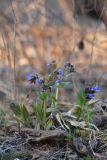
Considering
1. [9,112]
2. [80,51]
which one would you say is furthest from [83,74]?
[9,112]

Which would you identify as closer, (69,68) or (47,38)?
(69,68)

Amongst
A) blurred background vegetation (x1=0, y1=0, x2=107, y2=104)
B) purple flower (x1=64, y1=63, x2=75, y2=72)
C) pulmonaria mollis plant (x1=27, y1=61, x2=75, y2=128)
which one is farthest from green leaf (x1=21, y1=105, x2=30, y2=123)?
blurred background vegetation (x1=0, y1=0, x2=107, y2=104)

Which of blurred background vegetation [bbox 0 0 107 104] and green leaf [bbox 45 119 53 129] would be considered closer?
green leaf [bbox 45 119 53 129]

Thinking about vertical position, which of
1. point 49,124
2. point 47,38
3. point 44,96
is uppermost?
point 47,38

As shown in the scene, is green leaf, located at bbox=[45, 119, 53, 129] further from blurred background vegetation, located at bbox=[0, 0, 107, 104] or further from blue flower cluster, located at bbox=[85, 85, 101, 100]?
blurred background vegetation, located at bbox=[0, 0, 107, 104]

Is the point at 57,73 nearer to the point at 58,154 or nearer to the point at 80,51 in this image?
the point at 58,154

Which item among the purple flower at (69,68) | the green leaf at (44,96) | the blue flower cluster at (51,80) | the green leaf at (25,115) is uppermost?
the purple flower at (69,68)

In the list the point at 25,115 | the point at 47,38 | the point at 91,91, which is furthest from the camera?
the point at 47,38

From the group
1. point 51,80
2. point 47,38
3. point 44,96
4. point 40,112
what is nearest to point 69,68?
point 51,80

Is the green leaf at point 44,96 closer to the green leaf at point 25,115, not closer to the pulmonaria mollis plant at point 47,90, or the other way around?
the pulmonaria mollis plant at point 47,90

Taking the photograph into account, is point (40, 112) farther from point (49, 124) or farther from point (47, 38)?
point (47, 38)

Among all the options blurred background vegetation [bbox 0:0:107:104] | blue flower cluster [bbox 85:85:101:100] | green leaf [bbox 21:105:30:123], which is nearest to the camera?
blue flower cluster [bbox 85:85:101:100]


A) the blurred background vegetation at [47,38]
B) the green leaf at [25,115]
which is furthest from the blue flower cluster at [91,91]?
the blurred background vegetation at [47,38]
